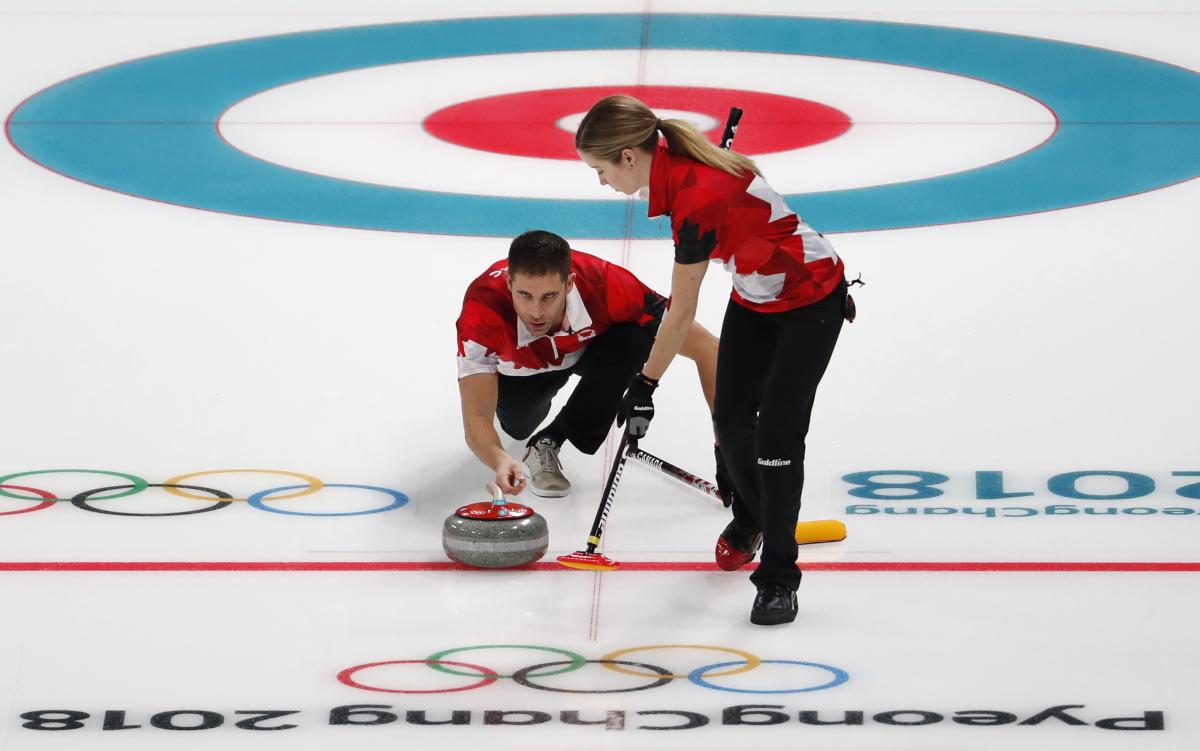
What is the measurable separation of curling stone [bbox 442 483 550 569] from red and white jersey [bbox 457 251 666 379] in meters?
0.59

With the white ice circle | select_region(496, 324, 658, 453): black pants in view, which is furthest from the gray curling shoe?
the white ice circle

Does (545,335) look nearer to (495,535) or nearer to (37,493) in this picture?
(495,535)

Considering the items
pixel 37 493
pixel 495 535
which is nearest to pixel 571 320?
pixel 495 535

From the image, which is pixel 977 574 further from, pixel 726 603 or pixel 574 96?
pixel 574 96

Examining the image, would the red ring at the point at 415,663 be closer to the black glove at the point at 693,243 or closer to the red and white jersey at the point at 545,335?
the black glove at the point at 693,243

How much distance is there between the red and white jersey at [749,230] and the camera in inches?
176

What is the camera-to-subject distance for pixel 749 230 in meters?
4.54

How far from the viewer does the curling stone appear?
196 inches

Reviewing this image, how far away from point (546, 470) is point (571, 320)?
0.51 metres

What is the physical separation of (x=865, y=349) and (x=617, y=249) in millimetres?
1514

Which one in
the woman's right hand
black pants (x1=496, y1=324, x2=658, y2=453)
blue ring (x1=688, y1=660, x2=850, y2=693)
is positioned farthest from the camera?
black pants (x1=496, y1=324, x2=658, y2=453)

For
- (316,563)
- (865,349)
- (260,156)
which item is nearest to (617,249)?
(865,349)

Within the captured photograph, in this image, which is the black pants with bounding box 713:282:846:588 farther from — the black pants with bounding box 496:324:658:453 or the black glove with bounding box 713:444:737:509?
the black pants with bounding box 496:324:658:453

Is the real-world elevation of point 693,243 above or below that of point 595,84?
below
